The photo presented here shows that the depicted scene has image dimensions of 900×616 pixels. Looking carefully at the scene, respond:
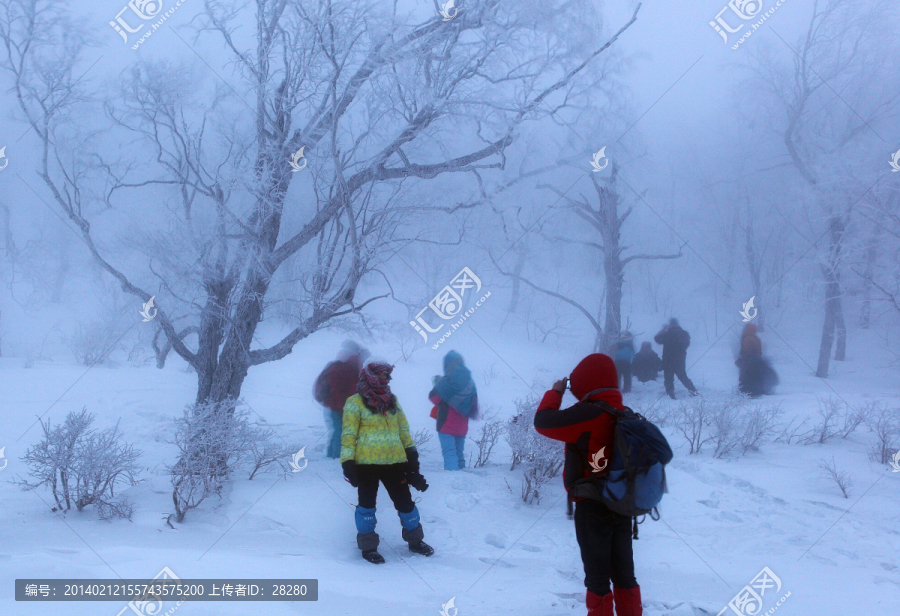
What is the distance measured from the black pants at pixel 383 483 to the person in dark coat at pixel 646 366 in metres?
9.39

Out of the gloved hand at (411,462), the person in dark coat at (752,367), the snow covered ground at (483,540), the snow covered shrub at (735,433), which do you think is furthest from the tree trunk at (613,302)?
the gloved hand at (411,462)

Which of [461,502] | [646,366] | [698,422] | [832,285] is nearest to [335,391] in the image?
[461,502]

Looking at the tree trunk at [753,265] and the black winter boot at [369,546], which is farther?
the tree trunk at [753,265]

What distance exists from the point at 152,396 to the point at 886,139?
1796 cm

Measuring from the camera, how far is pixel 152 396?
8812 mm

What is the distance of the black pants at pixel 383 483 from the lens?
3.43 metres

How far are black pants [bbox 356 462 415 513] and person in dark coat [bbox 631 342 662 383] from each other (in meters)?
9.39

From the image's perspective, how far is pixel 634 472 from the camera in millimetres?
2166

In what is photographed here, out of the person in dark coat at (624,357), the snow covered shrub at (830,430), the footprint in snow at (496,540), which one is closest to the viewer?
the footprint in snow at (496,540)

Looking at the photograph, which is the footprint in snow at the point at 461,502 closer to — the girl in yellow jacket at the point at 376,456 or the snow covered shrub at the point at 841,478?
the girl in yellow jacket at the point at 376,456

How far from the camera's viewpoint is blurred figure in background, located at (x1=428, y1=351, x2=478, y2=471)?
5.47 m

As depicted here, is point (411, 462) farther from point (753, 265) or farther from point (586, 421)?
point (753, 265)

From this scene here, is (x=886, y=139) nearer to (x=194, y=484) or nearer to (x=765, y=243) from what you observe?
(x=765, y=243)

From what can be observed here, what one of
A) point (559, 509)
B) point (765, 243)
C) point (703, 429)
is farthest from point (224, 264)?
point (765, 243)
